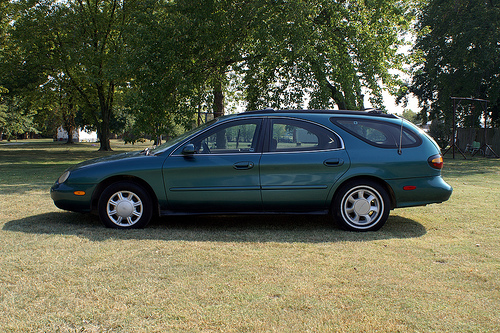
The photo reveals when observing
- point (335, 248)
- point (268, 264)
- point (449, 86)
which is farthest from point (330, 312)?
point (449, 86)

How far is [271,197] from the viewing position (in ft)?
19.1

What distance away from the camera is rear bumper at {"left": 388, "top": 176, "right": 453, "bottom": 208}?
590 cm

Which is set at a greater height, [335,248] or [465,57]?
[465,57]

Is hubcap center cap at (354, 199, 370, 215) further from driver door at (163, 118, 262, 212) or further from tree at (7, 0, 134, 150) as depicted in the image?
tree at (7, 0, 134, 150)

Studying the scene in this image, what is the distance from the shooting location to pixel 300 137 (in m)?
6.01

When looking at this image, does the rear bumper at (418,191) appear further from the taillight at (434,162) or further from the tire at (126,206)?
the tire at (126,206)

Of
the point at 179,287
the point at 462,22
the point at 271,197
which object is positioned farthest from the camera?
the point at 462,22

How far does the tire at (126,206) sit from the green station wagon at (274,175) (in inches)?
0.5

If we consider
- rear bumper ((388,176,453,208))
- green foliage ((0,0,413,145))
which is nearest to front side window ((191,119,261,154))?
rear bumper ((388,176,453,208))

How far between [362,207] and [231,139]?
1984 mm

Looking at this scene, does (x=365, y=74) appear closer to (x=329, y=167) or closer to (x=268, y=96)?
(x=268, y=96)

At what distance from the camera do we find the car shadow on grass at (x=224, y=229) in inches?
217

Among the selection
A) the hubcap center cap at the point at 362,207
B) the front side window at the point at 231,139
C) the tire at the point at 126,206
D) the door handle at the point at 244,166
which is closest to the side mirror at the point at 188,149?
the front side window at the point at 231,139

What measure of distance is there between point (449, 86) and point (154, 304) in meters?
33.2
